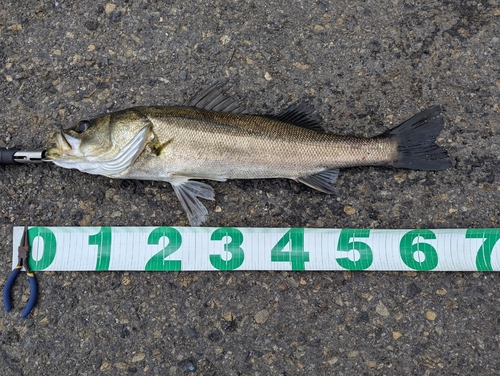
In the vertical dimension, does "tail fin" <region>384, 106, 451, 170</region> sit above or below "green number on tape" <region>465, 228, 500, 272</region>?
above

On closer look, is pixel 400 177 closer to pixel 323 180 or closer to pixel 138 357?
pixel 323 180

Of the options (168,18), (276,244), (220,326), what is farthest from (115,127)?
(220,326)

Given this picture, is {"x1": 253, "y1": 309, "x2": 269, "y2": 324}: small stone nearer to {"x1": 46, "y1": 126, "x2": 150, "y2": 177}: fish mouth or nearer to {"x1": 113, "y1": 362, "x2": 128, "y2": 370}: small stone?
{"x1": 113, "y1": 362, "x2": 128, "y2": 370}: small stone

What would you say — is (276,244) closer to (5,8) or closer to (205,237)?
(205,237)

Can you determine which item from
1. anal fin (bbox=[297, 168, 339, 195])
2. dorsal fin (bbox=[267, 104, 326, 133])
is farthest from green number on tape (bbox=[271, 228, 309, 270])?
dorsal fin (bbox=[267, 104, 326, 133])

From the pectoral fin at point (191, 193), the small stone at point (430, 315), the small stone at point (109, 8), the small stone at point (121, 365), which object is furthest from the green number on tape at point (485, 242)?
the small stone at point (109, 8)

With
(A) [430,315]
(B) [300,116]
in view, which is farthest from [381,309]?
(B) [300,116]
